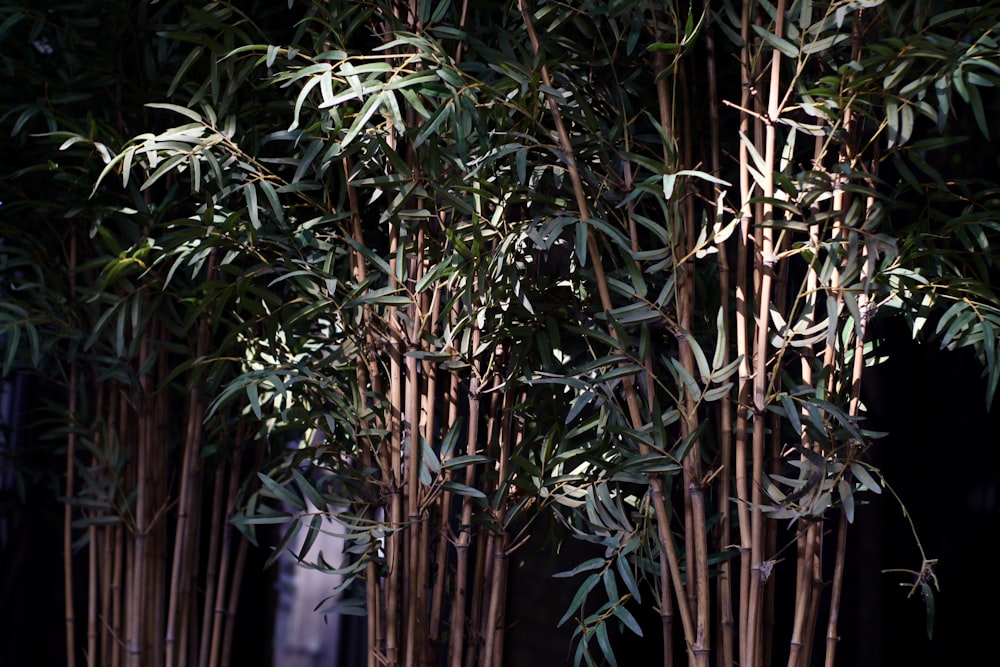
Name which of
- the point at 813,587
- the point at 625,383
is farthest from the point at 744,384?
the point at 813,587

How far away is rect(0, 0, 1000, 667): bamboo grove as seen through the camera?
1.31 m

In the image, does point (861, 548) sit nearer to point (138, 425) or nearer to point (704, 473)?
point (704, 473)

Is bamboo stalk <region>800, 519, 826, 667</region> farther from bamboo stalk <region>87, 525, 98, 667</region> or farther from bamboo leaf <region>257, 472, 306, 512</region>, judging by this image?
bamboo stalk <region>87, 525, 98, 667</region>

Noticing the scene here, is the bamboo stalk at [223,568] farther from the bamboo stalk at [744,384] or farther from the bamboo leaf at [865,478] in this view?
the bamboo leaf at [865,478]

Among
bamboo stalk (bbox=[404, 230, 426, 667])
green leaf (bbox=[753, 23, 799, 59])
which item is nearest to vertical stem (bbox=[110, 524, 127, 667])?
bamboo stalk (bbox=[404, 230, 426, 667])

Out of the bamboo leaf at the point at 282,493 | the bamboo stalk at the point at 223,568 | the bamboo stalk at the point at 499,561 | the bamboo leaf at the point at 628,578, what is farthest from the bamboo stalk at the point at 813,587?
the bamboo stalk at the point at 223,568

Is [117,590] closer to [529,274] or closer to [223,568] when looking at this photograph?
[223,568]

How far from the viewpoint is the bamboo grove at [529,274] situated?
4.29ft

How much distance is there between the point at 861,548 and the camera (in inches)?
81.4

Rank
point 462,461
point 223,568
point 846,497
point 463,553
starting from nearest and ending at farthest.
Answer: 1. point 846,497
2. point 462,461
3. point 463,553
4. point 223,568

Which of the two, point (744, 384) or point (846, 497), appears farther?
point (744, 384)

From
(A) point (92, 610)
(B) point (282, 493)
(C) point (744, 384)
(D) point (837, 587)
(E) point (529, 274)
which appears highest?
(E) point (529, 274)

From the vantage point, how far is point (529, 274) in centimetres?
152

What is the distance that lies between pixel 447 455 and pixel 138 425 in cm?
90
